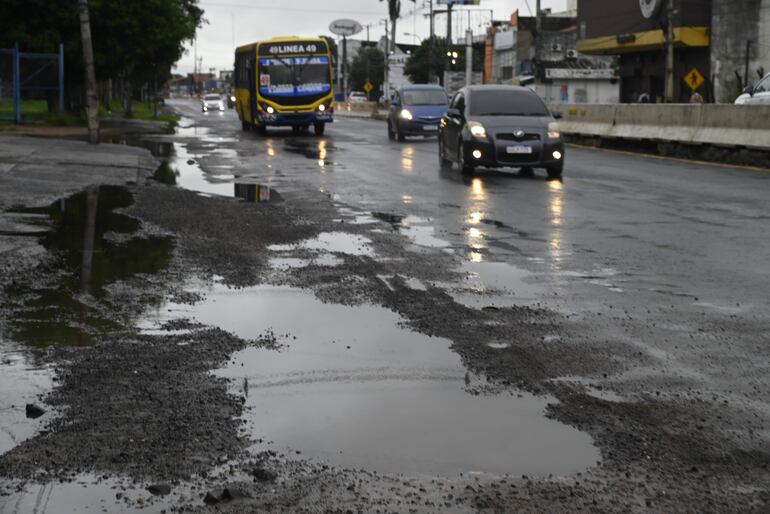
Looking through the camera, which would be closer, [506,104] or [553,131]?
[553,131]

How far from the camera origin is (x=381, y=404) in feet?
19.3

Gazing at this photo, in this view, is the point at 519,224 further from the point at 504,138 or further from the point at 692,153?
the point at 692,153

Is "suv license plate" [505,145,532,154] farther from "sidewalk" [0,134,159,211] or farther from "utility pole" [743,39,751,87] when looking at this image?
"utility pole" [743,39,751,87]

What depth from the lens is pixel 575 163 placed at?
26.0 m

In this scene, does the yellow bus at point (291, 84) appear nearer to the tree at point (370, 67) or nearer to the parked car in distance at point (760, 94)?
the parked car in distance at point (760, 94)

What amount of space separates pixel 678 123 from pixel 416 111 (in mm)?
11075

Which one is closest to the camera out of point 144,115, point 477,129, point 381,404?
point 381,404

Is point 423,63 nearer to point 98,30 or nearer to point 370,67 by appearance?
point 370,67

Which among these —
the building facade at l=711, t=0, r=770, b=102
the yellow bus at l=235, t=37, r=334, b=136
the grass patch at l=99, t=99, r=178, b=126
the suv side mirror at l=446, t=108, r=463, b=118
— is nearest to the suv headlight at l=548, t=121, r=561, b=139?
the suv side mirror at l=446, t=108, r=463, b=118

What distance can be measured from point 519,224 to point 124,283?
5.83 m

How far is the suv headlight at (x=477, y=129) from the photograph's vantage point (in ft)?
73.0

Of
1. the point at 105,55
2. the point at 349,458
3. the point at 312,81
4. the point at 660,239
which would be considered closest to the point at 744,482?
the point at 349,458

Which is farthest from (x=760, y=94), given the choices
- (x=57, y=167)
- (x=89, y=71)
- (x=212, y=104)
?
(x=212, y=104)

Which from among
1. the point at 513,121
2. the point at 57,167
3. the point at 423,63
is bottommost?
the point at 57,167
